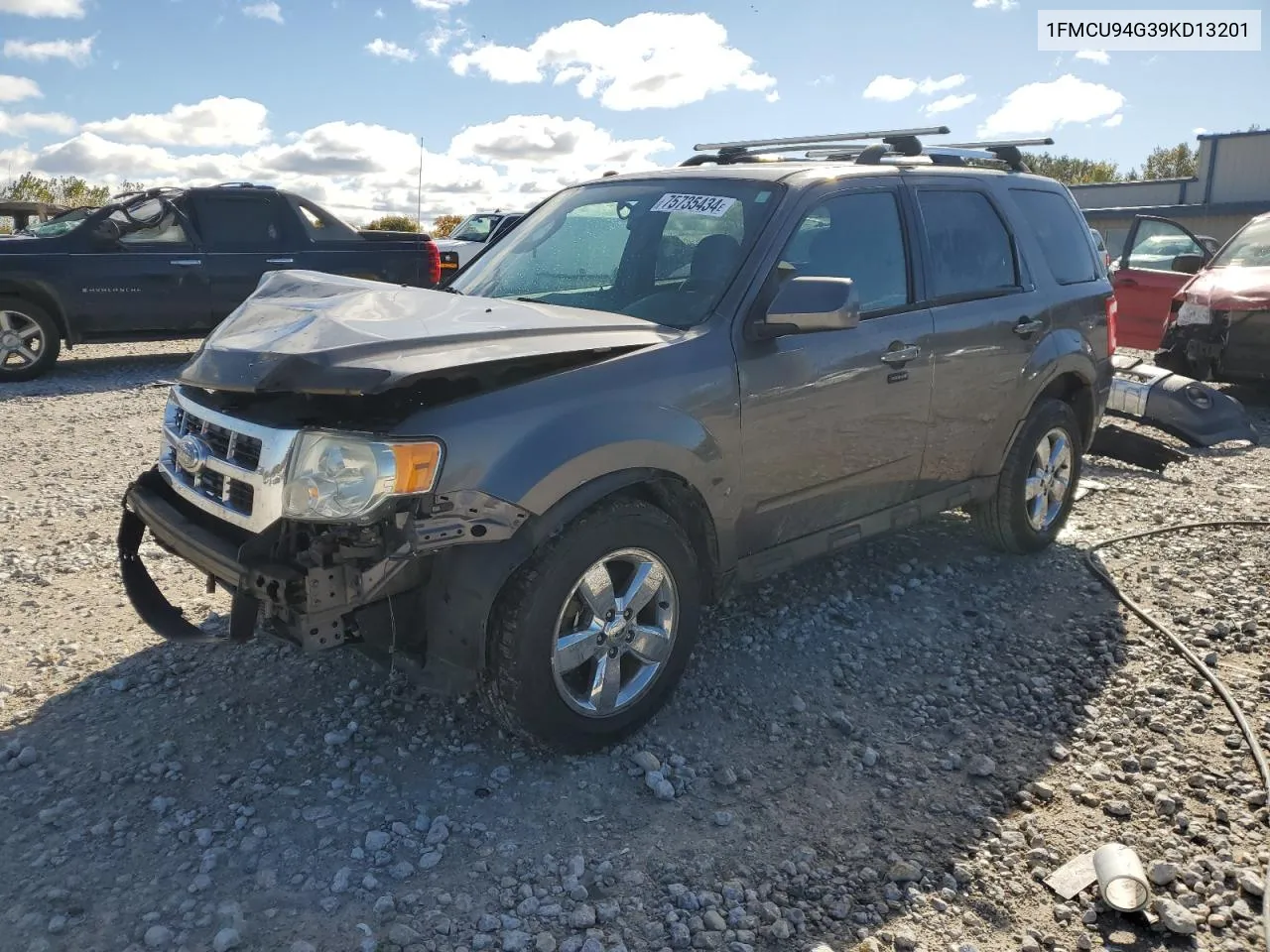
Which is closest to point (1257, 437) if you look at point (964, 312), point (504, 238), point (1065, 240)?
point (1065, 240)

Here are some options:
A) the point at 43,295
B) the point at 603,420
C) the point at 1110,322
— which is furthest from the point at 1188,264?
the point at 43,295

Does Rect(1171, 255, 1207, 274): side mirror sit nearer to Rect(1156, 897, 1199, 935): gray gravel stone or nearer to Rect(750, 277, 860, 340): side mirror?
Rect(750, 277, 860, 340): side mirror

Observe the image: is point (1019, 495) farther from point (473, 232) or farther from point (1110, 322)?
point (473, 232)

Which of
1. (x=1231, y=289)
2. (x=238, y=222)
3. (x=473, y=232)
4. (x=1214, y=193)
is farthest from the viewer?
(x=1214, y=193)

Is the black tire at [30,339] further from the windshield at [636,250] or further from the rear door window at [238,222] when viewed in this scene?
the windshield at [636,250]

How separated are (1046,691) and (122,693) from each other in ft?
11.3

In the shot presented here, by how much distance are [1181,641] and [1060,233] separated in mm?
2244

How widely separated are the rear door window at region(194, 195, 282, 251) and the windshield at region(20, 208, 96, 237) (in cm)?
107

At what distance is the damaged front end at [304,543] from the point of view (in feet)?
9.45

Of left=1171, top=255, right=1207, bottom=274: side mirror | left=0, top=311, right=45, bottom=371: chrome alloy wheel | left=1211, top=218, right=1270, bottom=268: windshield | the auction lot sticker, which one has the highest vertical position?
the auction lot sticker

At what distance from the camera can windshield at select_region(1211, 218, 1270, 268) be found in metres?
9.73

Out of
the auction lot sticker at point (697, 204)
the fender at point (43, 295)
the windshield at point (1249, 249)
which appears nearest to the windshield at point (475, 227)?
the fender at point (43, 295)

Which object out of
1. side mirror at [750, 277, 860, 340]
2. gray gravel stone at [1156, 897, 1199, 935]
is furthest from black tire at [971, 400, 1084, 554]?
gray gravel stone at [1156, 897, 1199, 935]

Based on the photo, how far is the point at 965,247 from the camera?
190 inches
